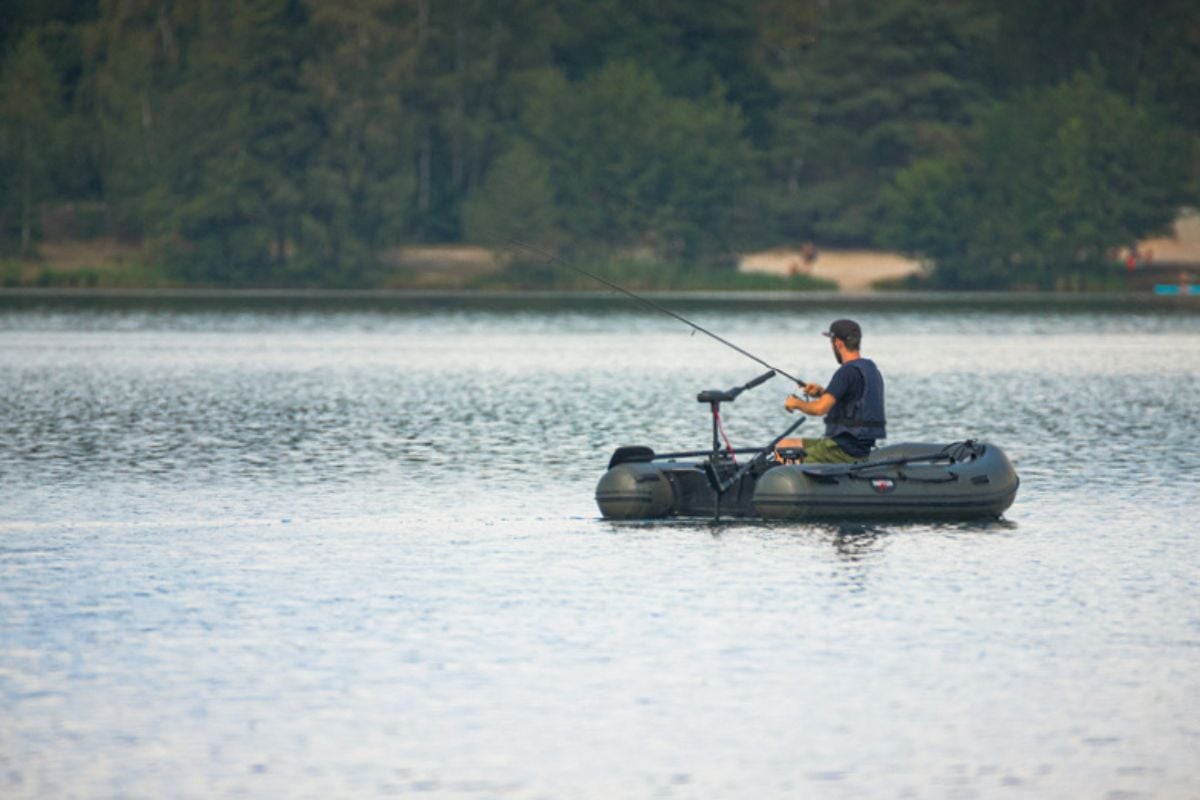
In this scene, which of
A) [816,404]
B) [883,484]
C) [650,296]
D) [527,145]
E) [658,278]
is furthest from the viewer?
[527,145]

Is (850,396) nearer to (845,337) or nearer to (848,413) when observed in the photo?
(848,413)

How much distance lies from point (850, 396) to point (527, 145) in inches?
3791

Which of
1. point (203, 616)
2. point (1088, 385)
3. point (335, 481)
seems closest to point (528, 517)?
point (335, 481)

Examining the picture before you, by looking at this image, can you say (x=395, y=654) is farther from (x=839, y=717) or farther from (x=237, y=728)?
(x=839, y=717)

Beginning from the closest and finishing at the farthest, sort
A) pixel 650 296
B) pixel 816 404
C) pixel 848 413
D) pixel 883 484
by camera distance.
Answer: pixel 883 484
pixel 816 404
pixel 848 413
pixel 650 296

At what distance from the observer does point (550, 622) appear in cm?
1347

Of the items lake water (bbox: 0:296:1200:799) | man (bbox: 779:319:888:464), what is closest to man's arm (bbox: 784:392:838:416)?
man (bbox: 779:319:888:464)

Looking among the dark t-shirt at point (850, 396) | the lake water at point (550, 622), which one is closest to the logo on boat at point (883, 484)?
the lake water at point (550, 622)

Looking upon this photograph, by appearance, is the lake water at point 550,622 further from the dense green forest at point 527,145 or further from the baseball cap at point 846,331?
the dense green forest at point 527,145

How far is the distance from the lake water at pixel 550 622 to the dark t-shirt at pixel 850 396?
2.26 ft

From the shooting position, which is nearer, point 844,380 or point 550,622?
point 550,622

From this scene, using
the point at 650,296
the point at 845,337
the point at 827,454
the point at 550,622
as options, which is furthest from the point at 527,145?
the point at 550,622

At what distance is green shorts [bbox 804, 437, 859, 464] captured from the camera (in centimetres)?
1823

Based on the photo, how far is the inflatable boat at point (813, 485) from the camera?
57.9 ft
